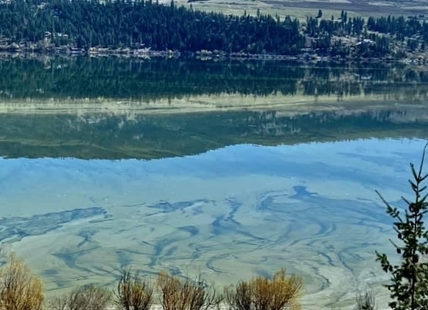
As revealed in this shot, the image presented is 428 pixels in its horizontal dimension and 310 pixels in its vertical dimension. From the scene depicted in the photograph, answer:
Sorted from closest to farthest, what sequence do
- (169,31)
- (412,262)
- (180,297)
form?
(412,262)
(180,297)
(169,31)

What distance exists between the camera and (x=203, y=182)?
2419 centimetres

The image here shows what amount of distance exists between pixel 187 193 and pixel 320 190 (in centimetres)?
475

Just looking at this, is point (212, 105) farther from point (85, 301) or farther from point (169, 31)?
point (169, 31)

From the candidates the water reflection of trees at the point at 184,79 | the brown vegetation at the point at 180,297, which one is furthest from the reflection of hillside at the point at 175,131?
the brown vegetation at the point at 180,297

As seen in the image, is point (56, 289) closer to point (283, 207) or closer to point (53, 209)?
point (53, 209)

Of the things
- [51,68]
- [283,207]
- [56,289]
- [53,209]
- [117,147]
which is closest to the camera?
[56,289]

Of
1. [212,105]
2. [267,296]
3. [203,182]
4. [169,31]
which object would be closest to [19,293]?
[267,296]

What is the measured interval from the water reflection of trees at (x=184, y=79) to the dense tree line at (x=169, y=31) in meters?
16.1

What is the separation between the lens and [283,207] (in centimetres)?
2166

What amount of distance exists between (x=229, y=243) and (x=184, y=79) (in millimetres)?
44314

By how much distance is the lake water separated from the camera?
54.3 ft

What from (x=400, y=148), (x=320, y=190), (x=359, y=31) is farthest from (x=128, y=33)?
(x=320, y=190)

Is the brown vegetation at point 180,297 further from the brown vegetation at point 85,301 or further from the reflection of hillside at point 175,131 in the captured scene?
the reflection of hillside at point 175,131

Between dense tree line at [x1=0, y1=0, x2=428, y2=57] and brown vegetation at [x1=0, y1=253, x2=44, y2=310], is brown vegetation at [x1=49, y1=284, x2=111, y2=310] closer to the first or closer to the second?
brown vegetation at [x1=0, y1=253, x2=44, y2=310]
